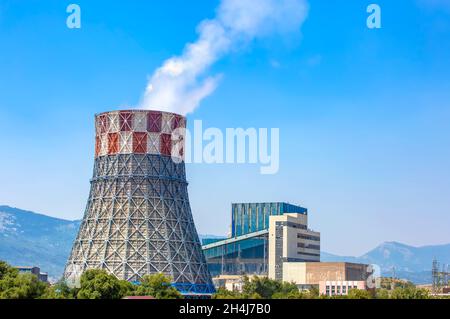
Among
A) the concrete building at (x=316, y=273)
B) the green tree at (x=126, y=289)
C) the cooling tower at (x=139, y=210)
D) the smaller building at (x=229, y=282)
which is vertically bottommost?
the green tree at (x=126, y=289)

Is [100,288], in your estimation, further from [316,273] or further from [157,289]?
[316,273]

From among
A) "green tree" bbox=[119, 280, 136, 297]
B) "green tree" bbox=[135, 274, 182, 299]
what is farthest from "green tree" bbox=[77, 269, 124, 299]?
"green tree" bbox=[135, 274, 182, 299]

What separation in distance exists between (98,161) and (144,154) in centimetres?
993

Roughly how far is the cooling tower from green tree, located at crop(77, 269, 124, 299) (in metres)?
26.5

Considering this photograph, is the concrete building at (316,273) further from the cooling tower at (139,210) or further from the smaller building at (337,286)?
the cooling tower at (139,210)

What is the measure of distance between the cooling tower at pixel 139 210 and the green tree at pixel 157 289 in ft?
52.0

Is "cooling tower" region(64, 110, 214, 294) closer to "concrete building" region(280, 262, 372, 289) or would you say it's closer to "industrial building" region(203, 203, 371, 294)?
"industrial building" region(203, 203, 371, 294)

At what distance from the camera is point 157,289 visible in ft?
414

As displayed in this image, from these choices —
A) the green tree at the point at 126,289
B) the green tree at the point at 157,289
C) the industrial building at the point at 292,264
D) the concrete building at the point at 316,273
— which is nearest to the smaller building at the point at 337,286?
the industrial building at the point at 292,264

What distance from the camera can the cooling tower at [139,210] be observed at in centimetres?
14712

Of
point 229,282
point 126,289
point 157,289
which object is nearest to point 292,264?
point 229,282

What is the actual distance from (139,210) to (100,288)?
3584 centimetres

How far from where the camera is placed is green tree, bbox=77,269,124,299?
113 meters
